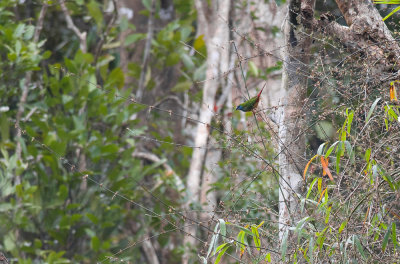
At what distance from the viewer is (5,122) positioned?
4559 mm

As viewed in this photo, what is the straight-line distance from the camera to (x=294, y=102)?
8.67 ft

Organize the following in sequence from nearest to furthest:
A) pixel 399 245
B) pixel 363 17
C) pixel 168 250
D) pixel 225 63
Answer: pixel 399 245 < pixel 363 17 < pixel 225 63 < pixel 168 250

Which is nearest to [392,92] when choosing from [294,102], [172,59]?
[294,102]

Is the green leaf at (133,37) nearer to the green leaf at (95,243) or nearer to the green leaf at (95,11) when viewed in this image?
the green leaf at (95,11)

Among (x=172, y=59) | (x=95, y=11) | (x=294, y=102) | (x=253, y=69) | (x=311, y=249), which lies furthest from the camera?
(x=172, y=59)

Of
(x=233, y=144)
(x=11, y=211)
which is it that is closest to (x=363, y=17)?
(x=233, y=144)

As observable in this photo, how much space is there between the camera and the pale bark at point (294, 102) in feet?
8.28

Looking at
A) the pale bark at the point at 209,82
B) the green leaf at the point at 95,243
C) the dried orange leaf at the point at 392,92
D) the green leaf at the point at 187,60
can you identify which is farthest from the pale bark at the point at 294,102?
the green leaf at the point at 187,60

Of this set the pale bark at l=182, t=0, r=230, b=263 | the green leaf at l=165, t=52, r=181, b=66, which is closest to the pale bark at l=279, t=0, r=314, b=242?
the pale bark at l=182, t=0, r=230, b=263

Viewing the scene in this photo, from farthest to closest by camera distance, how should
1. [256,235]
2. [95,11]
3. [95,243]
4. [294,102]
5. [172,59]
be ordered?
1. [172,59]
2. [95,11]
3. [95,243]
4. [294,102]
5. [256,235]

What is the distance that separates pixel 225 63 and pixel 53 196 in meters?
1.76

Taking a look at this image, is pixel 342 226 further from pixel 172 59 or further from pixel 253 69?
pixel 172 59

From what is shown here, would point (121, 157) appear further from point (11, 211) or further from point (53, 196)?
point (11, 211)

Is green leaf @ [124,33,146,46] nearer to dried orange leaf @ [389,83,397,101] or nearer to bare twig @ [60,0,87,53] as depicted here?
bare twig @ [60,0,87,53]
